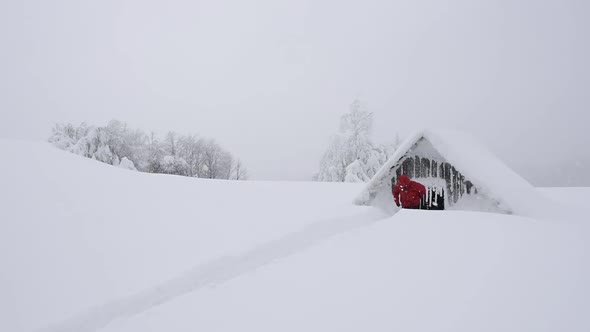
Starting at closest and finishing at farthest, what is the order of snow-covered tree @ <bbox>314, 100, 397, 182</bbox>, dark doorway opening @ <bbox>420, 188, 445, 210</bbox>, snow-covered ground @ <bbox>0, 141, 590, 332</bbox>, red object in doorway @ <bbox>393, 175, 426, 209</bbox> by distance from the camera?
1. snow-covered ground @ <bbox>0, 141, 590, 332</bbox>
2. red object in doorway @ <bbox>393, 175, 426, 209</bbox>
3. dark doorway opening @ <bbox>420, 188, 445, 210</bbox>
4. snow-covered tree @ <bbox>314, 100, 397, 182</bbox>

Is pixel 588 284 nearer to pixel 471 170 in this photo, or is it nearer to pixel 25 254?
pixel 471 170

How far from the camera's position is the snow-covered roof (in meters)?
5.67

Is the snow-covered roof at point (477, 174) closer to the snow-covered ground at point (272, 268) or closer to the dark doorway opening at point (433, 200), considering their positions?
the snow-covered ground at point (272, 268)

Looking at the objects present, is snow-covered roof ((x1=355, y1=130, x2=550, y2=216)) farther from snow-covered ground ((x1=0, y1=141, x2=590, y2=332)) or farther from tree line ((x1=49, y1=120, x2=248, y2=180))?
tree line ((x1=49, y1=120, x2=248, y2=180))

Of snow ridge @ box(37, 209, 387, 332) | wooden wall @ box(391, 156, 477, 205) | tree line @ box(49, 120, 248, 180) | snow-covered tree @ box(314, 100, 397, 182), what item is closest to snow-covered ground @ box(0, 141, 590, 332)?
snow ridge @ box(37, 209, 387, 332)

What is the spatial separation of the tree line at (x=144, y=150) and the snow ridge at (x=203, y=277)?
23427 millimetres

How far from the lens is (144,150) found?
30.3 meters

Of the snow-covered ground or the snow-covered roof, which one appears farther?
the snow-covered roof

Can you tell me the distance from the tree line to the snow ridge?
2343cm

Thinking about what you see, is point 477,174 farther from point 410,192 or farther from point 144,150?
point 144,150

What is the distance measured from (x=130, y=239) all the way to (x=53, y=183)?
3.25m

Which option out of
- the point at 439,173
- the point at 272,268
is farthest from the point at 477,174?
the point at 272,268

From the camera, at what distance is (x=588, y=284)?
8.93 feet

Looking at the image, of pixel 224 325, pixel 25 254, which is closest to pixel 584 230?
pixel 224 325
